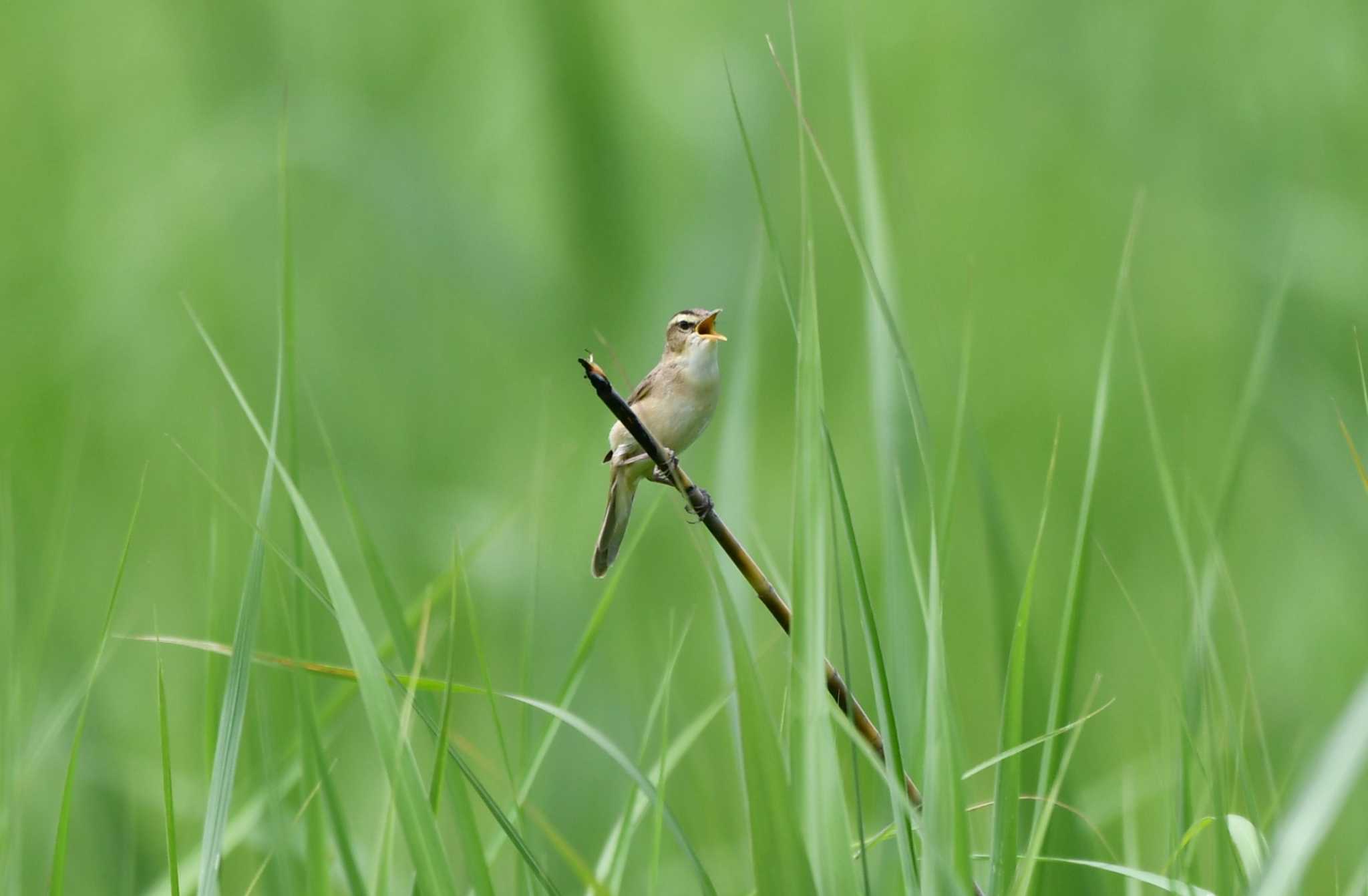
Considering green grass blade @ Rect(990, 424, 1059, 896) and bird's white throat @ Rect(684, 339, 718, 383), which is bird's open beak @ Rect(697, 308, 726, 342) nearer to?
bird's white throat @ Rect(684, 339, 718, 383)

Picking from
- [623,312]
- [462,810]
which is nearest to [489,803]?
[462,810]

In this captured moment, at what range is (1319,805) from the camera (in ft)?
3.24

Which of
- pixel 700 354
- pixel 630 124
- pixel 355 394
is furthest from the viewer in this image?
pixel 355 394

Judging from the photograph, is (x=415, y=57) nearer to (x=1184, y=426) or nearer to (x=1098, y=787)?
(x=1184, y=426)

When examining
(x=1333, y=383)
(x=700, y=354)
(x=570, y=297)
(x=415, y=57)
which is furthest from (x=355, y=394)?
(x=1333, y=383)

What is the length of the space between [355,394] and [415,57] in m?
1.44

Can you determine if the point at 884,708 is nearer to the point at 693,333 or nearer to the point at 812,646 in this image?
the point at 812,646

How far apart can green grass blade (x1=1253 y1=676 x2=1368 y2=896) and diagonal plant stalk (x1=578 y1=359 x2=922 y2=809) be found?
0.32 meters

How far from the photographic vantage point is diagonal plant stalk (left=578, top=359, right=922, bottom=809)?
3.83ft

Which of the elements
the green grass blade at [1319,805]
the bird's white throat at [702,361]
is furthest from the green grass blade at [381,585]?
the bird's white throat at [702,361]

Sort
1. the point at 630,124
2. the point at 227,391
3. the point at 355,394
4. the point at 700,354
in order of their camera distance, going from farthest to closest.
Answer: the point at 355,394 < the point at 227,391 < the point at 630,124 < the point at 700,354

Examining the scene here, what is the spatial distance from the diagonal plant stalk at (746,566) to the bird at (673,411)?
1.22 meters

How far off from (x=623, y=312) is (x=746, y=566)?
246 centimetres

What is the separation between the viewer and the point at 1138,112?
4.70 m
